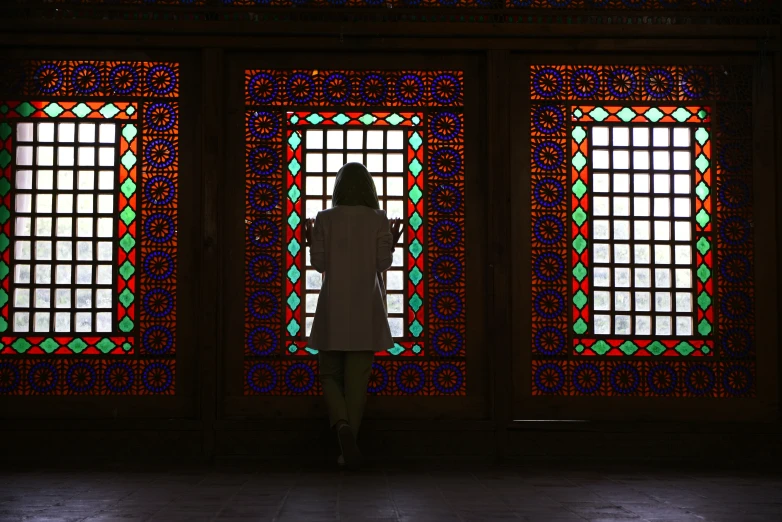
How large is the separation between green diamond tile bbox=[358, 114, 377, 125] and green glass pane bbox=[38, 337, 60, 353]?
2.37 metres

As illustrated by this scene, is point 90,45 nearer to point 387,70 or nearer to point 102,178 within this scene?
point 102,178

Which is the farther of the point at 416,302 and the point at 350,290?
the point at 416,302

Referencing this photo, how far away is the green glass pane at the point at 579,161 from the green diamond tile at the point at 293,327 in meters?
2.04

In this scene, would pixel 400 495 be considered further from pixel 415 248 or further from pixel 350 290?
pixel 415 248

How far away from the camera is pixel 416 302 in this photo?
584cm

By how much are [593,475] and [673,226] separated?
1.76 meters

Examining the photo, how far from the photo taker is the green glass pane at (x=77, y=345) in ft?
18.9

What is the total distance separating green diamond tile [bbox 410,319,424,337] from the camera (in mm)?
5809

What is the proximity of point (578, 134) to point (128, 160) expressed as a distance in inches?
113

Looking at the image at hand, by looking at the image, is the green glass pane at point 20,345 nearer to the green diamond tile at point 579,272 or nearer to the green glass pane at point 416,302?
the green glass pane at point 416,302

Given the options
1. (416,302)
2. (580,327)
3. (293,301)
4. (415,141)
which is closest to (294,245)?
(293,301)

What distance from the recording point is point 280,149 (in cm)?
587

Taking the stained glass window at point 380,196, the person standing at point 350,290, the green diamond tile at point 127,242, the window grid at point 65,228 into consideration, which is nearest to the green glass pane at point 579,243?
the stained glass window at point 380,196

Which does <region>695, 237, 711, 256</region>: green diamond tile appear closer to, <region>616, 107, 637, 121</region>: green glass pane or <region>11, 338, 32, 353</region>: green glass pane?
<region>616, 107, 637, 121</region>: green glass pane
